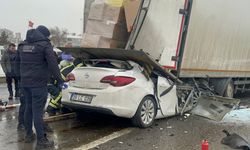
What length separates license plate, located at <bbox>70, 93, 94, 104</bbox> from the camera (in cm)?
713

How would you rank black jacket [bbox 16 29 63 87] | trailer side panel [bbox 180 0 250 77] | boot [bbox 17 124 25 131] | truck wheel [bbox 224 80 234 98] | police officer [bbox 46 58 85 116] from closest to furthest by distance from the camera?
black jacket [bbox 16 29 63 87] → boot [bbox 17 124 25 131] → police officer [bbox 46 58 85 116] → trailer side panel [bbox 180 0 250 77] → truck wheel [bbox 224 80 234 98]

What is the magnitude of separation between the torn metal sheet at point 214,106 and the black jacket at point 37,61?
12.8 ft

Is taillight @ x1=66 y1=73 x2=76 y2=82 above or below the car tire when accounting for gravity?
above

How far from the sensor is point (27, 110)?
20.6ft

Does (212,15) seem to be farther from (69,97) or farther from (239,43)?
(69,97)

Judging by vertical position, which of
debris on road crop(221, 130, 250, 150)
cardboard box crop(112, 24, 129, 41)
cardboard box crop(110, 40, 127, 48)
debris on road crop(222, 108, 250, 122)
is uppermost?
cardboard box crop(112, 24, 129, 41)

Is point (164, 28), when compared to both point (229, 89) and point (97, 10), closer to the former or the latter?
point (97, 10)

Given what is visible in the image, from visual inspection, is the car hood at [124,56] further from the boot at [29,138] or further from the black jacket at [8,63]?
the black jacket at [8,63]

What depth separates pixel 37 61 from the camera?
593cm

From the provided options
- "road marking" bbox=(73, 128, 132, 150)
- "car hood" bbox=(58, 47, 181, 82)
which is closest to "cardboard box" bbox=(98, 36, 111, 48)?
"car hood" bbox=(58, 47, 181, 82)

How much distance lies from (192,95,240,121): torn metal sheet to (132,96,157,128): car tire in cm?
150

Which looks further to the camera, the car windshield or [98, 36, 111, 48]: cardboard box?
[98, 36, 111, 48]: cardboard box

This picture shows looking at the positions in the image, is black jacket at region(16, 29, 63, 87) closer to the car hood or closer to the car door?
the car hood

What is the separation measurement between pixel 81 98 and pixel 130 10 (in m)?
2.29
